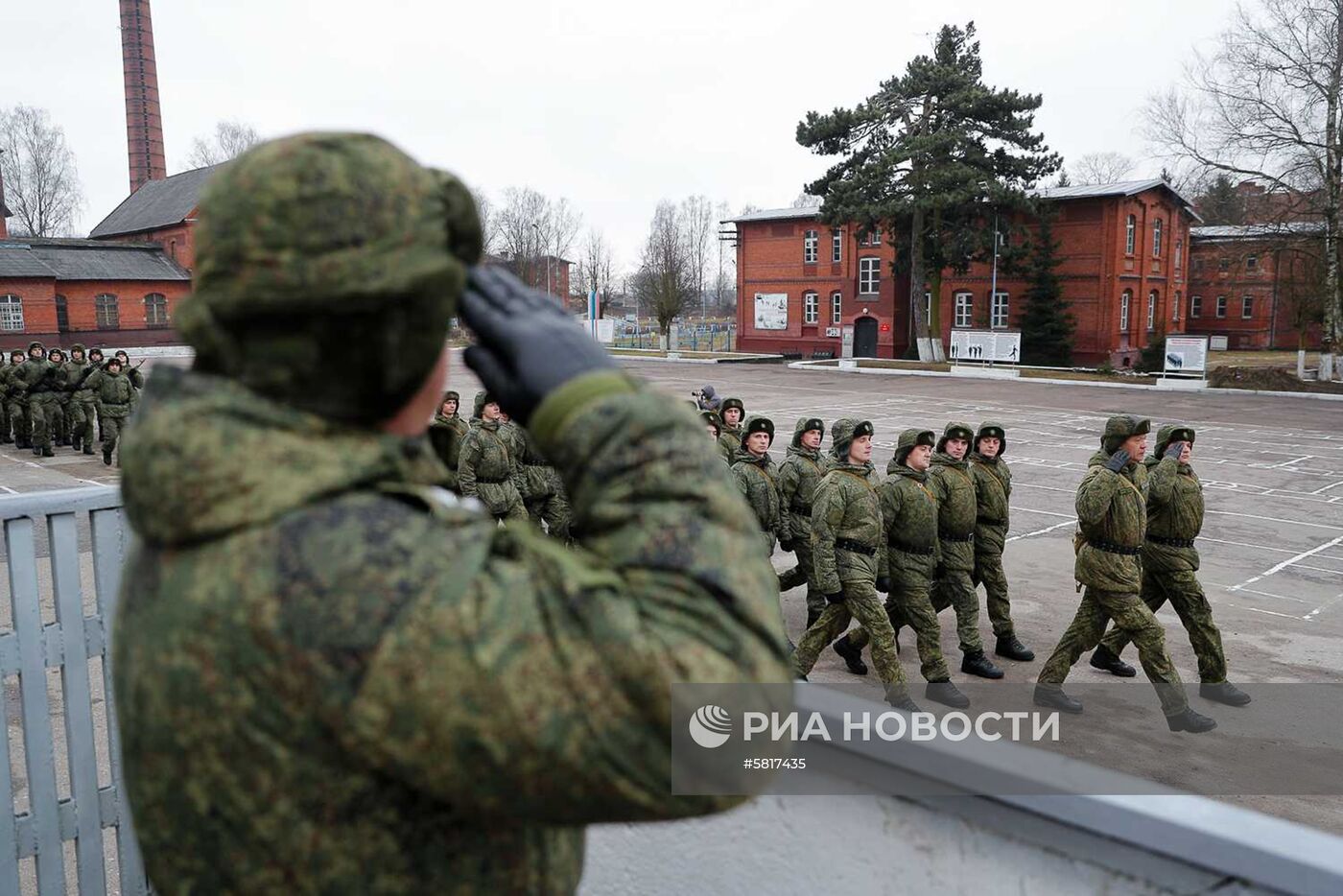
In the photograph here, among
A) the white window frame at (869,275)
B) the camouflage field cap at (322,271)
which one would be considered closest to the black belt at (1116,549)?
the camouflage field cap at (322,271)

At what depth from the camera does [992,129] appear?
40188 millimetres

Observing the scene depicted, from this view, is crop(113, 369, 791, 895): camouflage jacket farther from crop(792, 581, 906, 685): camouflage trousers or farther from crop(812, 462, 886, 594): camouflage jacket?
crop(812, 462, 886, 594): camouflage jacket

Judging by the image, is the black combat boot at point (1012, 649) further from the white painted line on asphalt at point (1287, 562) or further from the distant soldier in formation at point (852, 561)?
the white painted line on asphalt at point (1287, 562)

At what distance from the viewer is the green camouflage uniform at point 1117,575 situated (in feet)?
22.9

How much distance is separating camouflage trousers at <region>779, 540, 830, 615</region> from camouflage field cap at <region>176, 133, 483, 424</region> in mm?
8049

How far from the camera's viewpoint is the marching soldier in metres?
Answer: 9.59

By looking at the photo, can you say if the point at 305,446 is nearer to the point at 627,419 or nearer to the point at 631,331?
the point at 627,419

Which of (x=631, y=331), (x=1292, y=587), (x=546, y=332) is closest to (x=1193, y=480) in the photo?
(x=1292, y=587)

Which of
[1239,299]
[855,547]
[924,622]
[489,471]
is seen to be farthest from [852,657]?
[1239,299]

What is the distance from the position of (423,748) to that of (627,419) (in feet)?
1.36

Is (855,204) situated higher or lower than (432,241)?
higher

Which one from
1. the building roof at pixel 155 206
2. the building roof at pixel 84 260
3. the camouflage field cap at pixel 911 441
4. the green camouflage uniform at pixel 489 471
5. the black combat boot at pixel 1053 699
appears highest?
the building roof at pixel 155 206

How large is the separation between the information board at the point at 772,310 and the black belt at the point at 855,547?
45283 mm

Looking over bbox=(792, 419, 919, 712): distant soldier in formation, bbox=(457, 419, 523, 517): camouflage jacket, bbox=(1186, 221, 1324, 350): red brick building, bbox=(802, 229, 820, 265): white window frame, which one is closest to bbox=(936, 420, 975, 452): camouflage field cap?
bbox=(792, 419, 919, 712): distant soldier in formation
